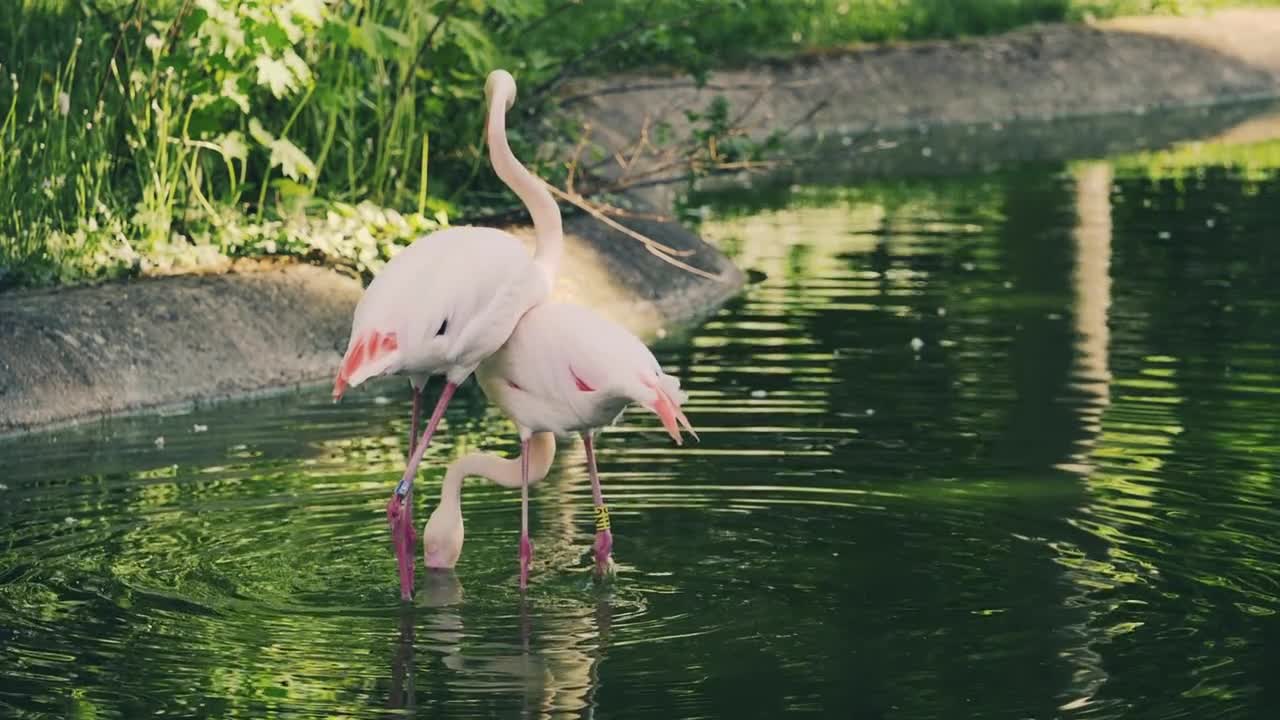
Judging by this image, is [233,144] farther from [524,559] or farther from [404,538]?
[524,559]

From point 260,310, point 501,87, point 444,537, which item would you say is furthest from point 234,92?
point 444,537

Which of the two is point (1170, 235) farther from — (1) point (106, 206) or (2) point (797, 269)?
A: (1) point (106, 206)

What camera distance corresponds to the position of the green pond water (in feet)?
18.3

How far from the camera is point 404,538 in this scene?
6.64 m

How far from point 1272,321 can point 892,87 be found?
12080 mm

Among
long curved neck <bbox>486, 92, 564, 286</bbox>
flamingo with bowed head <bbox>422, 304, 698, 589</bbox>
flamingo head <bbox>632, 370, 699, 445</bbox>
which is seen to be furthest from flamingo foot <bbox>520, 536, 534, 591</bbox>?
long curved neck <bbox>486, 92, 564, 286</bbox>

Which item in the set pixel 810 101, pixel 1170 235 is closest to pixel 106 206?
pixel 1170 235

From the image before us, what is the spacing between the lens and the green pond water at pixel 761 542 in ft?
18.3

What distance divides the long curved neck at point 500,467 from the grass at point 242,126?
12.3ft

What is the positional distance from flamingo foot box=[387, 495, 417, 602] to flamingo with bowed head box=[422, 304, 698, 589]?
143 millimetres

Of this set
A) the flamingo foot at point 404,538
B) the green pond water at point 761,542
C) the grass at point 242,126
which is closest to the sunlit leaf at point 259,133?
the grass at point 242,126

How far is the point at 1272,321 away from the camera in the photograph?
11.1m

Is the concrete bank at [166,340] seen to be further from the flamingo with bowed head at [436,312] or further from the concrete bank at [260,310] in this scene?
the flamingo with bowed head at [436,312]

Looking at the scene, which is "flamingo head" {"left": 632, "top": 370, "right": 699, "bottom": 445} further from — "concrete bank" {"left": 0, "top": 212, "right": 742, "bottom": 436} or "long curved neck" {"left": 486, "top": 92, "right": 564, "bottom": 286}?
"concrete bank" {"left": 0, "top": 212, "right": 742, "bottom": 436}
